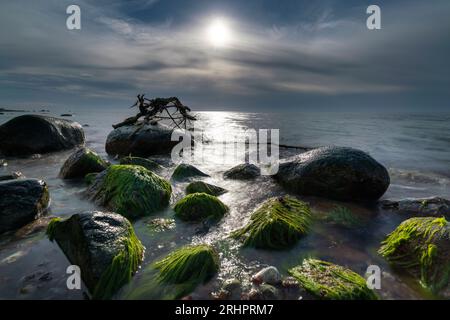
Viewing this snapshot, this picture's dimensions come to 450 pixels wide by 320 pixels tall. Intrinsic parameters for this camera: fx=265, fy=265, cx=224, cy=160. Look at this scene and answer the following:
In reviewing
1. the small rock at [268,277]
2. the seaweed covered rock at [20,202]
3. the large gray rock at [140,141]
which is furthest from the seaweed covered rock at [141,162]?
the small rock at [268,277]

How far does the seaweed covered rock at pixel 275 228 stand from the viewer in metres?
4.12

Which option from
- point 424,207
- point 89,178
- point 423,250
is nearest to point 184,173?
point 89,178

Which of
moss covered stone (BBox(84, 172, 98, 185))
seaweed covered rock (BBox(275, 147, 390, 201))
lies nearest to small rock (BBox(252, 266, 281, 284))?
seaweed covered rock (BBox(275, 147, 390, 201))

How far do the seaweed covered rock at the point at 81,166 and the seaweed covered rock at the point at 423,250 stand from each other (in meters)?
7.72

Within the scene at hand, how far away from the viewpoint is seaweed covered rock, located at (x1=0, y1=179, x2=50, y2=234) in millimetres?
4528

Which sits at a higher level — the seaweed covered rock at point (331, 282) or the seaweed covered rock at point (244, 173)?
the seaweed covered rock at point (244, 173)

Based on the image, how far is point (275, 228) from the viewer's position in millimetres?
4312

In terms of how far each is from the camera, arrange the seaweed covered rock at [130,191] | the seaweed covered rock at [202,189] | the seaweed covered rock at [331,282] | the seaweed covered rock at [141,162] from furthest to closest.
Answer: the seaweed covered rock at [141,162] → the seaweed covered rock at [202,189] → the seaweed covered rock at [130,191] → the seaweed covered rock at [331,282]

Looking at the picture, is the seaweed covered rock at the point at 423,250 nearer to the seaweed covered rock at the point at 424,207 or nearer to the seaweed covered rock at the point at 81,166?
the seaweed covered rock at the point at 424,207

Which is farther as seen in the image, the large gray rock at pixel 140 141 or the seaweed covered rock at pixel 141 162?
the large gray rock at pixel 140 141

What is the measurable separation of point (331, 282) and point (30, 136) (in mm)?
13540

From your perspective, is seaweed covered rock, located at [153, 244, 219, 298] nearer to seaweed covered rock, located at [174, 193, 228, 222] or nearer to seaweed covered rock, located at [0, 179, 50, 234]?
seaweed covered rock, located at [174, 193, 228, 222]
